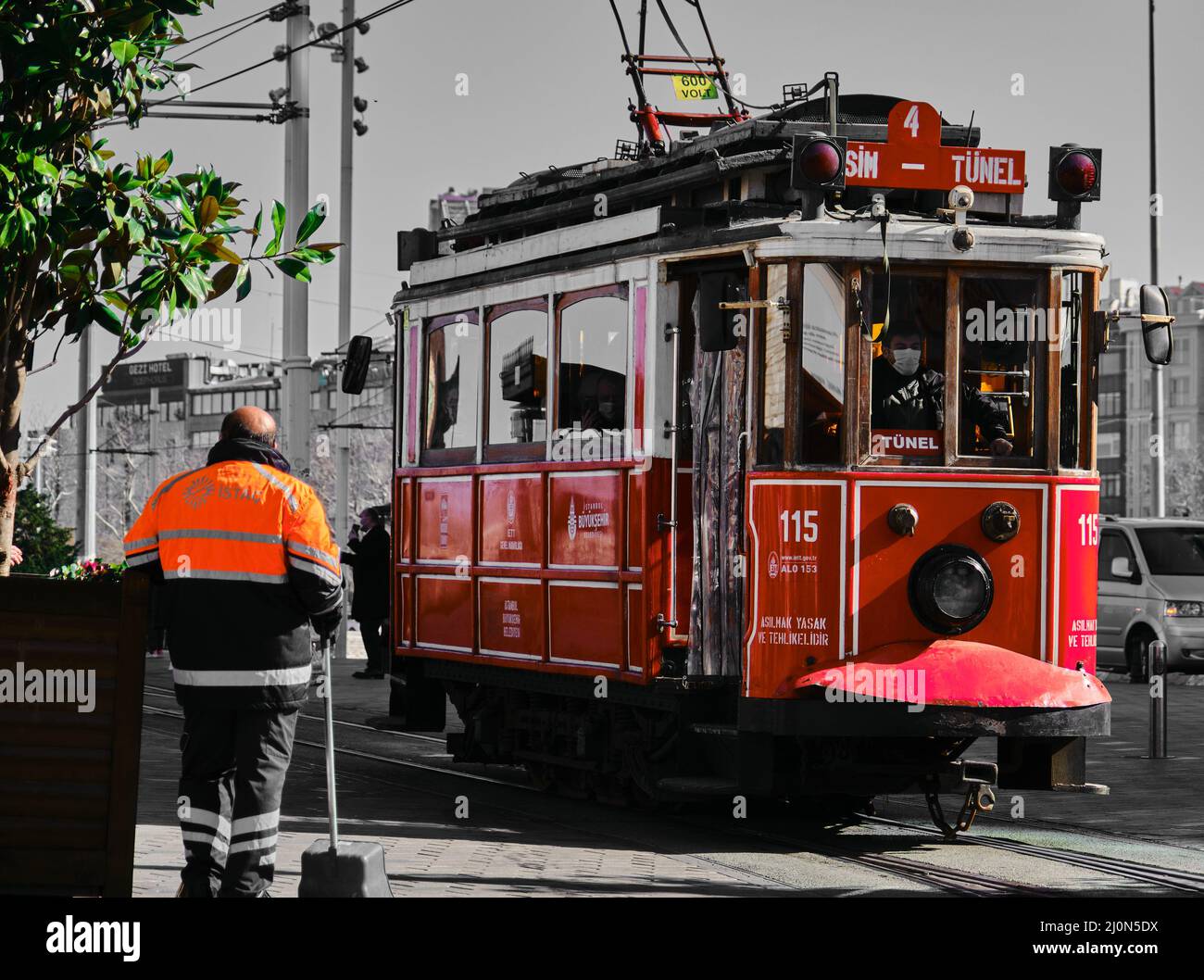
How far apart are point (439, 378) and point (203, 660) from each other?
21.5 ft

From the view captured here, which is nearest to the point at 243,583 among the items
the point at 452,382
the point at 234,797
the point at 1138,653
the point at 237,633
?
the point at 237,633

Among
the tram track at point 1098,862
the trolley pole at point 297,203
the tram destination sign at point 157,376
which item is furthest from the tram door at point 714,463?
the tram destination sign at point 157,376

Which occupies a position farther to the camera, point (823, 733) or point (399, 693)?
point (399, 693)

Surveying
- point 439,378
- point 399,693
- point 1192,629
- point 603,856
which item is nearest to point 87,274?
point 603,856

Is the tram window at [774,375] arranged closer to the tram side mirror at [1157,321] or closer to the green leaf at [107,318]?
the tram side mirror at [1157,321]

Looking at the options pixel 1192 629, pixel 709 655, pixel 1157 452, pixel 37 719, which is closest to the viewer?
pixel 37 719

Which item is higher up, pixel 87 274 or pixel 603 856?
pixel 87 274

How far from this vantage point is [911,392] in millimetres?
10594

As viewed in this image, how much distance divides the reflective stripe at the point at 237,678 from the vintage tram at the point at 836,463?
3421mm

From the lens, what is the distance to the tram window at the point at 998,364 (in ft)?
34.8

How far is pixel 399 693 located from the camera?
1459 cm

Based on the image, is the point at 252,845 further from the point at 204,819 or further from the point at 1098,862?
the point at 1098,862

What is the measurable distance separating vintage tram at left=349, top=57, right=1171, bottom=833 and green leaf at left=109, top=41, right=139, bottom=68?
3.74 metres
